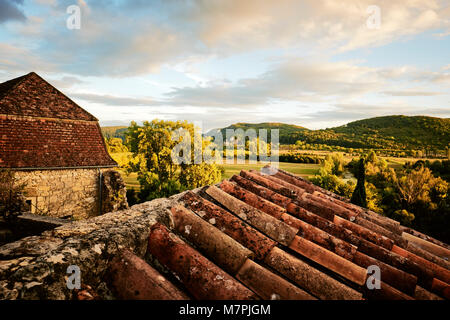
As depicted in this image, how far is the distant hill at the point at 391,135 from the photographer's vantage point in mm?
56469

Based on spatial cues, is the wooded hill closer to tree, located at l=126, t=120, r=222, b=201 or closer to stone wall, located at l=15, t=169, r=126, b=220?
tree, located at l=126, t=120, r=222, b=201

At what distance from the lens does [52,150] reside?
9.62 m

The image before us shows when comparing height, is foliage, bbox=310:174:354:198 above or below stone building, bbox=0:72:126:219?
below

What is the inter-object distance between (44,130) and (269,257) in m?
11.8

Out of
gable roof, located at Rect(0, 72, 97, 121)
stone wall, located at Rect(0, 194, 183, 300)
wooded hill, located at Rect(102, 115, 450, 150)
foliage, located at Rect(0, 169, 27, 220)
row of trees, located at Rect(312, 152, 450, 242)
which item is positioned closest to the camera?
stone wall, located at Rect(0, 194, 183, 300)

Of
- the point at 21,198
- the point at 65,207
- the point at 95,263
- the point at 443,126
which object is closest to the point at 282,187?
the point at 95,263

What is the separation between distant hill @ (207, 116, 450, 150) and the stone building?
4455 cm

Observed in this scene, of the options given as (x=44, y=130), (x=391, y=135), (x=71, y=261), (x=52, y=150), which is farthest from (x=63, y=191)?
(x=391, y=135)

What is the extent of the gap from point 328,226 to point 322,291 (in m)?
1.02

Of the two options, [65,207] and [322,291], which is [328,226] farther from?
[65,207]

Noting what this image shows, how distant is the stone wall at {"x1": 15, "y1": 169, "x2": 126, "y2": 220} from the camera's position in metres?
8.93

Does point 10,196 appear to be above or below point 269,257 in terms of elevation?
below

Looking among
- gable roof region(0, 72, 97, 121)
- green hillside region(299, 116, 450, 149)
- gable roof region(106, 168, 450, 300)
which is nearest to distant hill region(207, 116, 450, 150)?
green hillside region(299, 116, 450, 149)

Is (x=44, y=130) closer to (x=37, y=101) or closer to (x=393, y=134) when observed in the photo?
(x=37, y=101)
